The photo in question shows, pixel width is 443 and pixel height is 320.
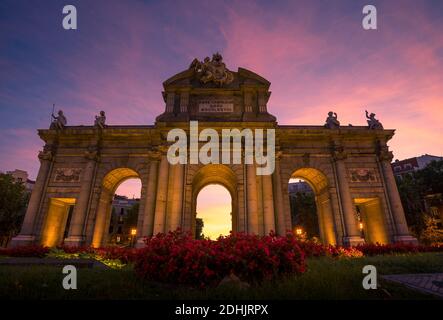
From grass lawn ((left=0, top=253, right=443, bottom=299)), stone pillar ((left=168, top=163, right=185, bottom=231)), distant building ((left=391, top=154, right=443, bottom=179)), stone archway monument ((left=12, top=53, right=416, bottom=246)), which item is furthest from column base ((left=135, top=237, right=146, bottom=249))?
distant building ((left=391, top=154, right=443, bottom=179))

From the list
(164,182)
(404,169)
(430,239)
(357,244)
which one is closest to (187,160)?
(164,182)

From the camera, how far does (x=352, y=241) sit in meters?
18.5

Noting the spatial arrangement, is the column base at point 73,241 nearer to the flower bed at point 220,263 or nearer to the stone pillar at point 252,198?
the stone pillar at point 252,198

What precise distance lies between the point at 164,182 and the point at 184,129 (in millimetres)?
4657

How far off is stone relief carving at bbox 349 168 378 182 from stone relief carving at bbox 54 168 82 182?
79.9 feet

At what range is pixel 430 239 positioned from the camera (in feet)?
106

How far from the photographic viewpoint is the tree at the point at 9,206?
3097 cm

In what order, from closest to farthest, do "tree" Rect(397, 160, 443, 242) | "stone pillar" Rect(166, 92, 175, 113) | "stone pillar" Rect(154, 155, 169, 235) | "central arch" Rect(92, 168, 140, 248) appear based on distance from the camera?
"stone pillar" Rect(154, 155, 169, 235), "central arch" Rect(92, 168, 140, 248), "stone pillar" Rect(166, 92, 175, 113), "tree" Rect(397, 160, 443, 242)

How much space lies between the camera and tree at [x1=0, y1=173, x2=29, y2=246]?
3097 centimetres

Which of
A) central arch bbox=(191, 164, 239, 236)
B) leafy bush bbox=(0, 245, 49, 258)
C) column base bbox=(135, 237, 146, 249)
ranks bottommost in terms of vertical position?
leafy bush bbox=(0, 245, 49, 258)

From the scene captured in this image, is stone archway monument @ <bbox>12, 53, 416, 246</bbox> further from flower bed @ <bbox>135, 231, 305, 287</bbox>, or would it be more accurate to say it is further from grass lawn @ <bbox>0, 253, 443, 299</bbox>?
grass lawn @ <bbox>0, 253, 443, 299</bbox>

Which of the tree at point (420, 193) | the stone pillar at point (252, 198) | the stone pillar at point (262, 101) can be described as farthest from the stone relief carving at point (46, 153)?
the tree at point (420, 193)

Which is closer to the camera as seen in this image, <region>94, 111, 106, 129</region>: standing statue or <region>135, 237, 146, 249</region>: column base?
<region>135, 237, 146, 249</region>: column base
